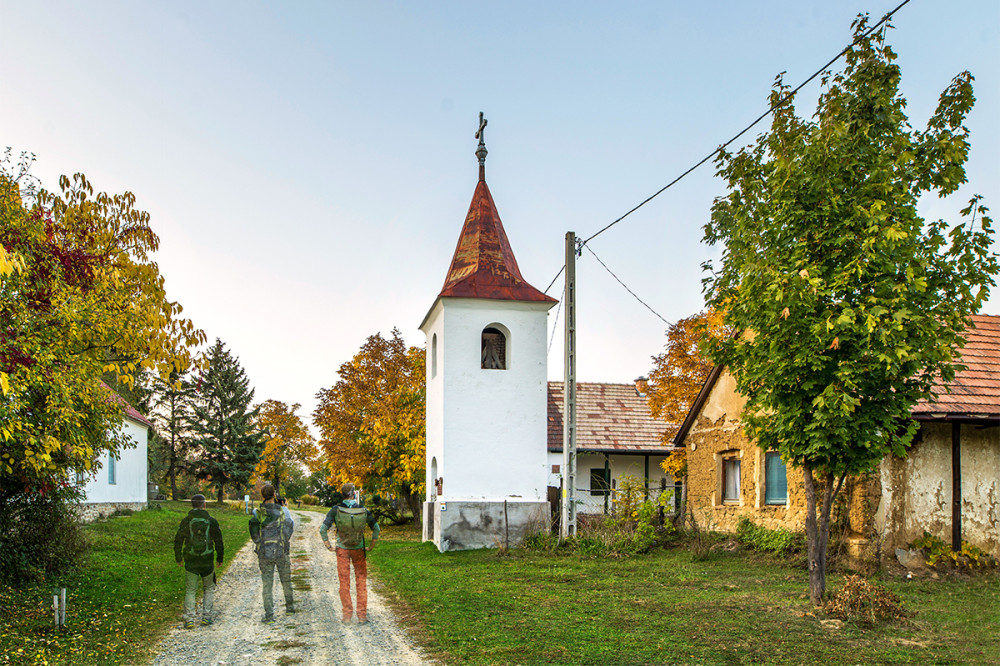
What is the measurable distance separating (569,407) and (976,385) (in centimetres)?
778

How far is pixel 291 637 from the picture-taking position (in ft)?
28.4

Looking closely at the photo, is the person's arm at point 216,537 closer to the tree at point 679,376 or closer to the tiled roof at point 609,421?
the tree at point 679,376

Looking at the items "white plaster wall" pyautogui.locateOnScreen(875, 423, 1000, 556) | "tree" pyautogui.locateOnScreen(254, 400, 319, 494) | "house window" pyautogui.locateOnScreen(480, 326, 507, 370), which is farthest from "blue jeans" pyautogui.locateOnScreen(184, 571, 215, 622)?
"tree" pyautogui.locateOnScreen(254, 400, 319, 494)

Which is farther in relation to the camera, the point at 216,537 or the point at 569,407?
the point at 569,407

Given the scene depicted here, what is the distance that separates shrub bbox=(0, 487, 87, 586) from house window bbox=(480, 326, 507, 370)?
9.42 metres

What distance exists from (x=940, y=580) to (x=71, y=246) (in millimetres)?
13639

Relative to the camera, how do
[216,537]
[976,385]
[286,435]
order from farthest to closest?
[286,435], [976,385], [216,537]

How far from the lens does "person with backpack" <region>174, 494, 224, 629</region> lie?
9.41 m

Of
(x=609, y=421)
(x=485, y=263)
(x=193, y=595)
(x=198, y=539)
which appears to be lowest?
(x=193, y=595)

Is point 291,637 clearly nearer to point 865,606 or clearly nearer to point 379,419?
point 865,606

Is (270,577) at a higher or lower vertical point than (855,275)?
lower

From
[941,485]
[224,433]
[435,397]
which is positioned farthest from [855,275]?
[224,433]

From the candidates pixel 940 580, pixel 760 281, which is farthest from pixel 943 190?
pixel 940 580

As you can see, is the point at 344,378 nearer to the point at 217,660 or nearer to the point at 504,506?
the point at 504,506
